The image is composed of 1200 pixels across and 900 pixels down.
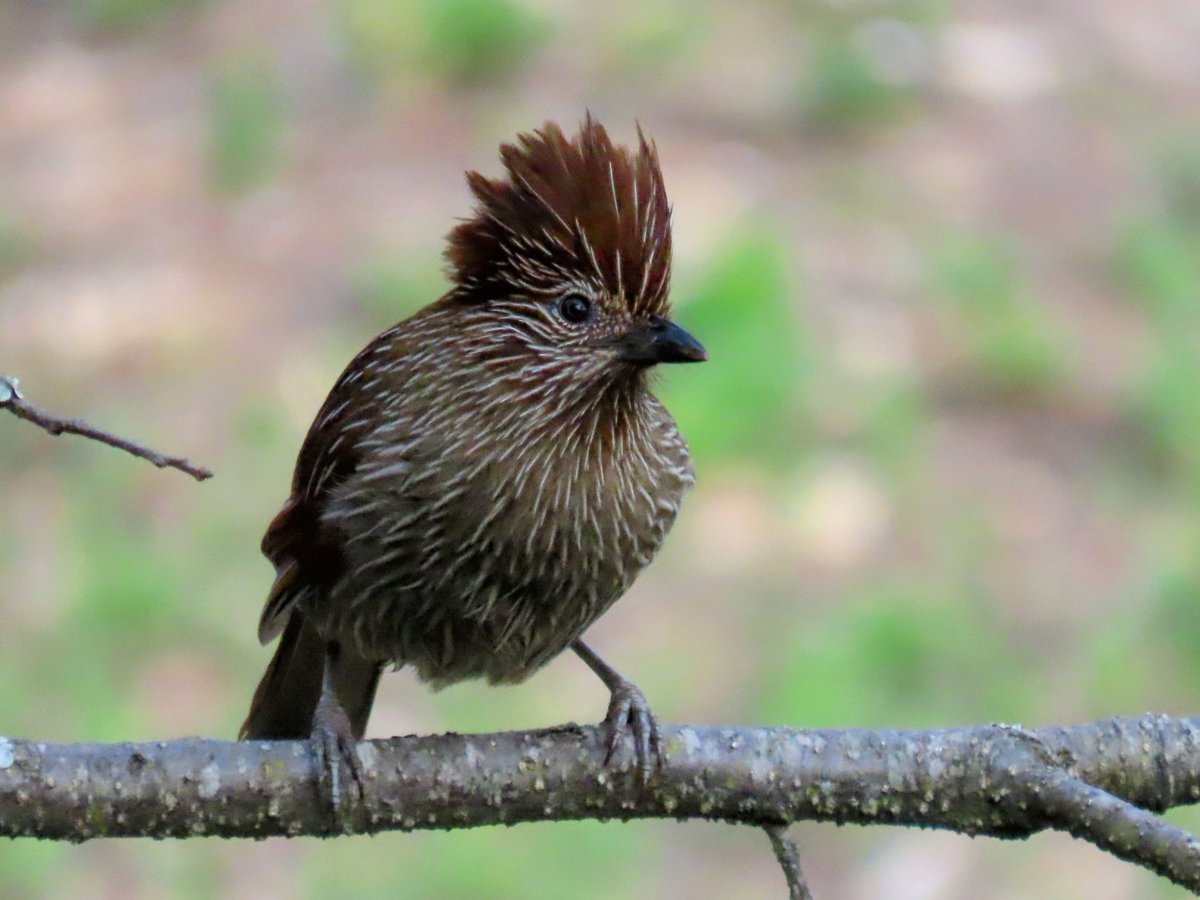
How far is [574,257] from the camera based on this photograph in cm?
433

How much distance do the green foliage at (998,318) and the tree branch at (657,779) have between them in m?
5.32

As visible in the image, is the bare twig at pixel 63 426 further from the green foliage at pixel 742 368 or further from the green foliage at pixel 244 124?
the green foliage at pixel 244 124

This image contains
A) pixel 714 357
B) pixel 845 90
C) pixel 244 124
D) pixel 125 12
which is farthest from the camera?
pixel 125 12

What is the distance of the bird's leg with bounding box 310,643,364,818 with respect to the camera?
12.5 feet

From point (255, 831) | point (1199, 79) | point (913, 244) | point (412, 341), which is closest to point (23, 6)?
point (913, 244)

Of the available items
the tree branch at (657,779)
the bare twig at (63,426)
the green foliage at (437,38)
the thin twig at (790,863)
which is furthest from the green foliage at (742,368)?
the bare twig at (63,426)

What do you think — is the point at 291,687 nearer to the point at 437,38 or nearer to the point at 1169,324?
the point at 1169,324

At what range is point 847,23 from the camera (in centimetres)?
1103

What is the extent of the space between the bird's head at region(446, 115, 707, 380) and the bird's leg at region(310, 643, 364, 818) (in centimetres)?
90

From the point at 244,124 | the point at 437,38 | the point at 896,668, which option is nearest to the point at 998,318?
the point at 896,668

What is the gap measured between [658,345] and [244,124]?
684 cm

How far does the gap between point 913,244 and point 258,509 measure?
3.63 m

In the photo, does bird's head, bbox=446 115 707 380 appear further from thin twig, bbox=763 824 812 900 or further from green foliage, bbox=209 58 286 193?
green foliage, bbox=209 58 286 193

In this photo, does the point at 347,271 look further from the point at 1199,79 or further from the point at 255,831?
the point at 255,831
